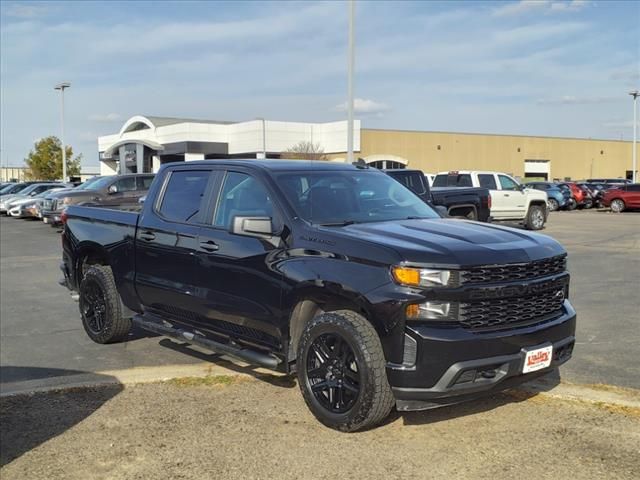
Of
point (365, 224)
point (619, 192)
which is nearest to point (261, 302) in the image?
point (365, 224)

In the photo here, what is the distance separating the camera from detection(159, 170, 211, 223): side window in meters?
6.05

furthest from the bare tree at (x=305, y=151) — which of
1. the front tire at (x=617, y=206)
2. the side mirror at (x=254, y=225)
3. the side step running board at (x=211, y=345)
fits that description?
the side mirror at (x=254, y=225)

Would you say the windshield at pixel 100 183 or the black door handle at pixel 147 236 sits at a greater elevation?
the windshield at pixel 100 183

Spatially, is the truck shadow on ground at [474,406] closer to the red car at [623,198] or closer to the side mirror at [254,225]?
the side mirror at [254,225]

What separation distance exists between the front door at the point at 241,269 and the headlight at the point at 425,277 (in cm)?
110

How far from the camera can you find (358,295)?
14.4 ft

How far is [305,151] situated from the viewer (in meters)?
59.8

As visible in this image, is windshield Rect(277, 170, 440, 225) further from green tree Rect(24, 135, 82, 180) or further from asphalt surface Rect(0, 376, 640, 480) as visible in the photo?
green tree Rect(24, 135, 82, 180)

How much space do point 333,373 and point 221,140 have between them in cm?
6369

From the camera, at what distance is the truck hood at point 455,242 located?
4.27 metres

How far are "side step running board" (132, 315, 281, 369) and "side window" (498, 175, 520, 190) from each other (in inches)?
704

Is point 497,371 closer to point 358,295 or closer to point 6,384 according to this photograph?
point 358,295

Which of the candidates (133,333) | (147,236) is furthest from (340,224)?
(133,333)

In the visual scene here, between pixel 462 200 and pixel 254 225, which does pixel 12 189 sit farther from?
pixel 254 225
